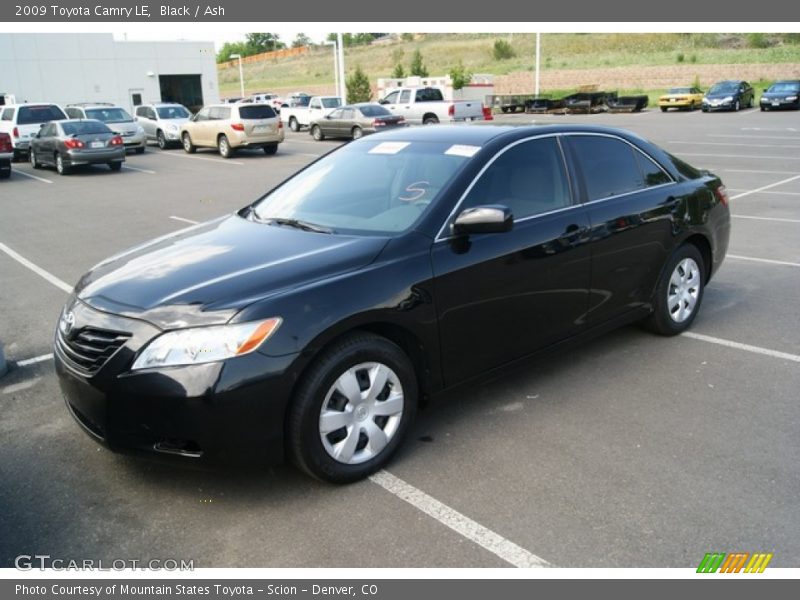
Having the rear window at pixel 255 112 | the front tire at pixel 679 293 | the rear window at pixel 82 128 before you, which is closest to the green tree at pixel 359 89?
the rear window at pixel 255 112

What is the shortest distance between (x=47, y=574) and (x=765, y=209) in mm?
11305

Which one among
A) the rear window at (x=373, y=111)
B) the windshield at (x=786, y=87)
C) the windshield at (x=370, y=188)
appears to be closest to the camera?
the windshield at (x=370, y=188)

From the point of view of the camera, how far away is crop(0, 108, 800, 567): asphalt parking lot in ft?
10.3

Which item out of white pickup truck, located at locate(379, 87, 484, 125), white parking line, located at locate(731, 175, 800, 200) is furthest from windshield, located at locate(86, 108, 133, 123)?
white parking line, located at locate(731, 175, 800, 200)

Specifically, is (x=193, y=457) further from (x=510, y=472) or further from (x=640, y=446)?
(x=640, y=446)

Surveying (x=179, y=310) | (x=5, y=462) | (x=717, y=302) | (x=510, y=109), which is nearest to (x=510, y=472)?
(x=179, y=310)

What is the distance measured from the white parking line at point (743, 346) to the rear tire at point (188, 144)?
72.8ft

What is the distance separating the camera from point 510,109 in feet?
148

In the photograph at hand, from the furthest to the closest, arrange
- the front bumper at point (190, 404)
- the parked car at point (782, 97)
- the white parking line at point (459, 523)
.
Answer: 1. the parked car at point (782, 97)
2. the front bumper at point (190, 404)
3. the white parking line at point (459, 523)

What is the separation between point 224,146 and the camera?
76.7 ft

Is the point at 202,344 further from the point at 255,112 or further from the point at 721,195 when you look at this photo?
the point at 255,112

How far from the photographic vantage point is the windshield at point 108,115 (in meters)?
24.2

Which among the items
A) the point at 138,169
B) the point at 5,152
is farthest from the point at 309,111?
the point at 5,152

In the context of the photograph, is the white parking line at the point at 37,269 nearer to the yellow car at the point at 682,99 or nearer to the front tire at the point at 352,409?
the front tire at the point at 352,409
